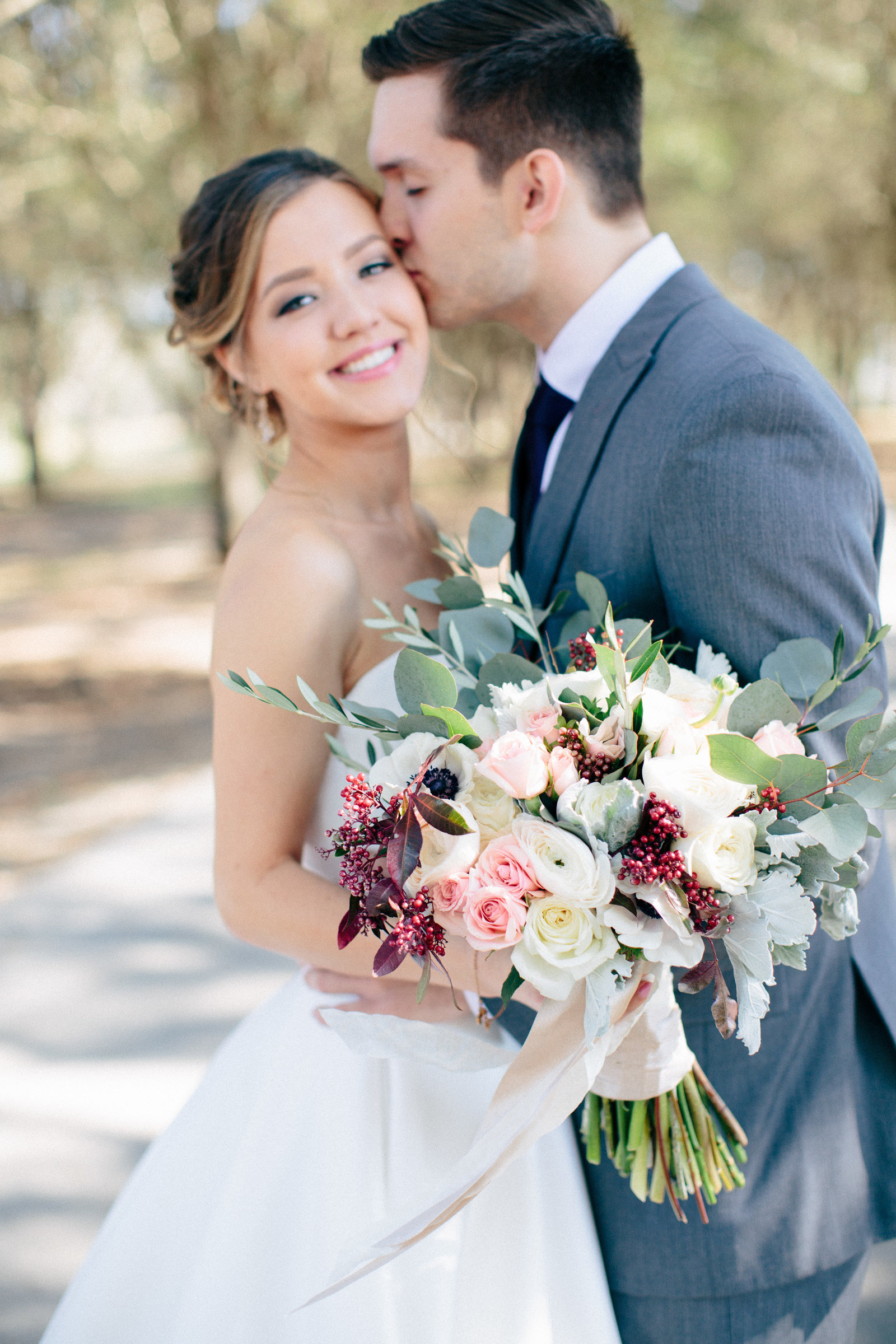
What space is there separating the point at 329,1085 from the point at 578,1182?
475mm

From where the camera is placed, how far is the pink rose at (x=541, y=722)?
1.33 meters

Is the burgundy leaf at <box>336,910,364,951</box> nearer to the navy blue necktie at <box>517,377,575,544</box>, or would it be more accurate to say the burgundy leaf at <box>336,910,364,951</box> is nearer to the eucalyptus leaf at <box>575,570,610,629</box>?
the eucalyptus leaf at <box>575,570,610,629</box>

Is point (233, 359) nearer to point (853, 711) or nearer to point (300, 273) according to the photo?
point (300, 273)

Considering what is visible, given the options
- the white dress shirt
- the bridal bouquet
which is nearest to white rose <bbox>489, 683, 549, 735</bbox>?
the bridal bouquet

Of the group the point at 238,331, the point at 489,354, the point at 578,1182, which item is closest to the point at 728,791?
the point at 578,1182

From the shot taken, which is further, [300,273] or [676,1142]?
[300,273]

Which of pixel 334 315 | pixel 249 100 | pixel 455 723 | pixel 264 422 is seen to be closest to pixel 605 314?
pixel 334 315

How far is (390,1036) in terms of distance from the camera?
149 centimetres

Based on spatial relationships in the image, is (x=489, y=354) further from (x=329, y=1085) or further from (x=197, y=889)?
(x=329, y=1085)

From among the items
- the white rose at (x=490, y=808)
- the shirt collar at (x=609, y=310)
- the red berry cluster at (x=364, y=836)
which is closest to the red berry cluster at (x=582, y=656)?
the white rose at (x=490, y=808)

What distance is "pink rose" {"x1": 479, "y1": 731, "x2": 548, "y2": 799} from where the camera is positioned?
1282 mm

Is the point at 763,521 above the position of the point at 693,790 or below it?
above

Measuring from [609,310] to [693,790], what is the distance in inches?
48.9

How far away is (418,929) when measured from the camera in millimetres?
1293
